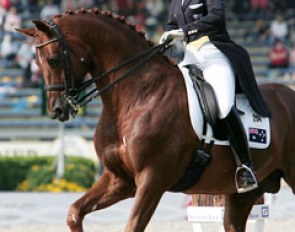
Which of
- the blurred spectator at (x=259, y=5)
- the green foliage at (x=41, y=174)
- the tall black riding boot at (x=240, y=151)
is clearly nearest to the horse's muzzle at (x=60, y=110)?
the tall black riding boot at (x=240, y=151)

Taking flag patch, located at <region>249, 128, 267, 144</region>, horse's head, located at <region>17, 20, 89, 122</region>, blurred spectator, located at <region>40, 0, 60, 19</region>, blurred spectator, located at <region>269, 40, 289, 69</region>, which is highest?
horse's head, located at <region>17, 20, 89, 122</region>

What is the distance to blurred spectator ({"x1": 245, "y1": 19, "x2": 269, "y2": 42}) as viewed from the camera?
77.6ft

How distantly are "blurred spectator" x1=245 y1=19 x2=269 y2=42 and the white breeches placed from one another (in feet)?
51.6

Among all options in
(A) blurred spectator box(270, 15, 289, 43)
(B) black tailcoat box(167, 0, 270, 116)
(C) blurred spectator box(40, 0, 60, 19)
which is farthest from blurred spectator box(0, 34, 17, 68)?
(B) black tailcoat box(167, 0, 270, 116)

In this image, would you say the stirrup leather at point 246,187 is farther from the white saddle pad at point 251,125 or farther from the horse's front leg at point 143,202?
the horse's front leg at point 143,202

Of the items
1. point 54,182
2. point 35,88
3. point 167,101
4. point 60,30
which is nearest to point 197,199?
point 167,101

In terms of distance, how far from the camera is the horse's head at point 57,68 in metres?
7.39

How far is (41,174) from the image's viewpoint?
17.3 m

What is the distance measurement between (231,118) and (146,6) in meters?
17.2

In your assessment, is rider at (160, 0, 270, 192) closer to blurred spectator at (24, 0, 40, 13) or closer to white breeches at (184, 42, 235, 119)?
white breeches at (184, 42, 235, 119)

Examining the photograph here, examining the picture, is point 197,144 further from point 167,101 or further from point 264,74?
point 264,74

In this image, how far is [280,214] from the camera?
12.8m

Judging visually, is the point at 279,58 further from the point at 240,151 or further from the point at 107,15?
the point at 107,15

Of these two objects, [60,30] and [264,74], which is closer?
[60,30]
